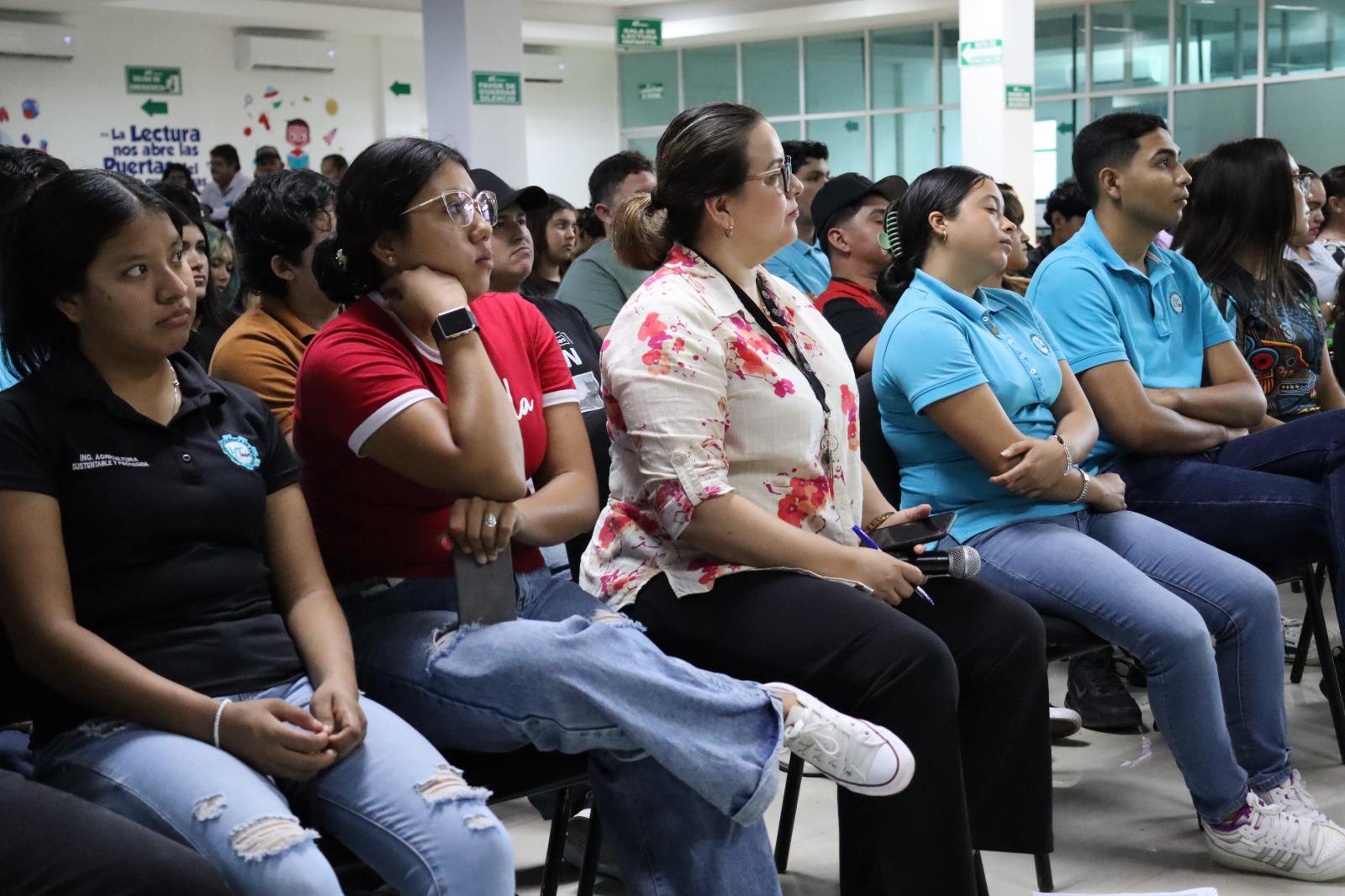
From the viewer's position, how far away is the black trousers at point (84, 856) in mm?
1395

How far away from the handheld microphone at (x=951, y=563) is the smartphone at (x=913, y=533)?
30 millimetres

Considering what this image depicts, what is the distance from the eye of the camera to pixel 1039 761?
2299 mm

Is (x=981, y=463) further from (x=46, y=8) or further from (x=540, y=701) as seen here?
(x=46, y=8)

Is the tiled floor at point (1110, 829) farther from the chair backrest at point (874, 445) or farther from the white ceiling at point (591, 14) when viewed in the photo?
the white ceiling at point (591, 14)

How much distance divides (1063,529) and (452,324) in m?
1.34

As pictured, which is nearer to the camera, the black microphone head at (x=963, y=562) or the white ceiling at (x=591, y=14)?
the black microphone head at (x=963, y=562)

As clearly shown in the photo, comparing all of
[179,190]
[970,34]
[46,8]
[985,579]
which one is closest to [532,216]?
[179,190]

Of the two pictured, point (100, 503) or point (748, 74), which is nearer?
point (100, 503)

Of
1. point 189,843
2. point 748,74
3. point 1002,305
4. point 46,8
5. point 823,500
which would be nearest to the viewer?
point 189,843

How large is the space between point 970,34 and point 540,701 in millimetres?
10890

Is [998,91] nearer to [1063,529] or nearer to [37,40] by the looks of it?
[37,40]

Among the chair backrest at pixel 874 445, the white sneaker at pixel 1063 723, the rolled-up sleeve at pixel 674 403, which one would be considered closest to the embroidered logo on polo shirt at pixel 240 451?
the rolled-up sleeve at pixel 674 403

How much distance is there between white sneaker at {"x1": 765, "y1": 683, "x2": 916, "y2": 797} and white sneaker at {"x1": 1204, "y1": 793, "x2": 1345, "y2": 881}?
3.45 ft

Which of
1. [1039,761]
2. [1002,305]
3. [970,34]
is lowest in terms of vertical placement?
[1039,761]
